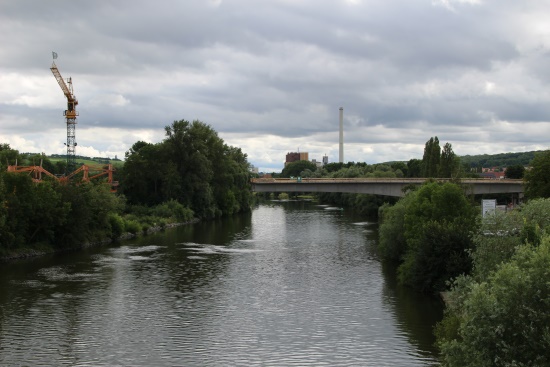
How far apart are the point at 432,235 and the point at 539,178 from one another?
26.3 m

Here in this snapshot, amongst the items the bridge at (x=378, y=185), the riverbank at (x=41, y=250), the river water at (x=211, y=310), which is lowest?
the river water at (x=211, y=310)

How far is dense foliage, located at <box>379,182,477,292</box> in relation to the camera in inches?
1458

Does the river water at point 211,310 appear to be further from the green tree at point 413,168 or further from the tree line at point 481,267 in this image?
the green tree at point 413,168

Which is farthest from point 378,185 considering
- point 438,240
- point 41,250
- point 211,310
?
point 211,310

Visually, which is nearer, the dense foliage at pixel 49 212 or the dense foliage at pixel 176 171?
the dense foliage at pixel 49 212

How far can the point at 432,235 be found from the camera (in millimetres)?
37531

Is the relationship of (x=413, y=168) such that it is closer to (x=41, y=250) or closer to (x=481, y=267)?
(x=41, y=250)

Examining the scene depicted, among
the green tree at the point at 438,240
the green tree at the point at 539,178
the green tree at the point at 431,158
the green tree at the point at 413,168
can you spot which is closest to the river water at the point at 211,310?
the green tree at the point at 438,240

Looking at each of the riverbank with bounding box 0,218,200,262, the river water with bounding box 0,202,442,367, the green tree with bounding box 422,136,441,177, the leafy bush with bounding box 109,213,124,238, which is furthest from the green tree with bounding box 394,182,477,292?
the green tree with bounding box 422,136,441,177

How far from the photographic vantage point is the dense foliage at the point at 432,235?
37.0 meters

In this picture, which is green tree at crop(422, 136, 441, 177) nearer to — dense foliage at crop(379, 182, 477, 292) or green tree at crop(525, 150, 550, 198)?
green tree at crop(525, 150, 550, 198)

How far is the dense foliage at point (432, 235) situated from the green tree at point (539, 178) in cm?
1476

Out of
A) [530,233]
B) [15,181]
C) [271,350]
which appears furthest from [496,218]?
[15,181]

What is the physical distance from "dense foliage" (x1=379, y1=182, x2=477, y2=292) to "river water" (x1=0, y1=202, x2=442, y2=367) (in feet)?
4.79
